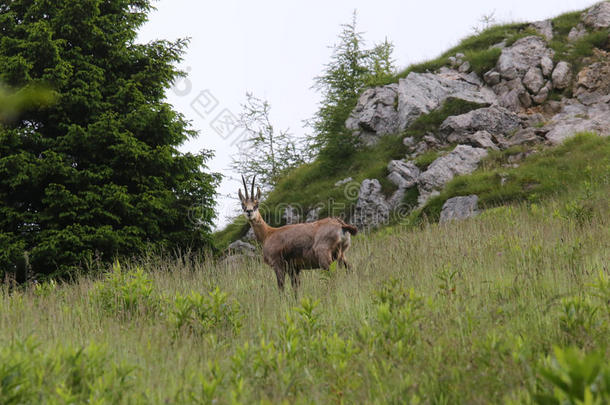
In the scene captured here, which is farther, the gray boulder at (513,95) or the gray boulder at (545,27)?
the gray boulder at (545,27)

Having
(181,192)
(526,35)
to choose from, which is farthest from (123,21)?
(526,35)

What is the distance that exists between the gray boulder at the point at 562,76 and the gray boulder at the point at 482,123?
2.59 metres

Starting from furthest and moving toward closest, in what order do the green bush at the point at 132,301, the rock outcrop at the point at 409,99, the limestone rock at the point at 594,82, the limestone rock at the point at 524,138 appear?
the rock outcrop at the point at 409,99 < the limestone rock at the point at 594,82 < the limestone rock at the point at 524,138 < the green bush at the point at 132,301

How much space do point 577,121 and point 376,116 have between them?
814 cm

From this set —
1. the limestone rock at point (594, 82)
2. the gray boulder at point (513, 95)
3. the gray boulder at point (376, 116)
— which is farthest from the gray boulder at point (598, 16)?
the gray boulder at point (376, 116)

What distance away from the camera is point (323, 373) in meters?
3.85

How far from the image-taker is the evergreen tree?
41.3 feet

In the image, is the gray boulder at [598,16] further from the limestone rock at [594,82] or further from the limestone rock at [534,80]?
the limestone rock at [534,80]

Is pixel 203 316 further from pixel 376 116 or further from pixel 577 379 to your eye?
pixel 376 116

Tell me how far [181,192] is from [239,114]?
65.1ft

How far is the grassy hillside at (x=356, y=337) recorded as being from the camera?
10.7 feet

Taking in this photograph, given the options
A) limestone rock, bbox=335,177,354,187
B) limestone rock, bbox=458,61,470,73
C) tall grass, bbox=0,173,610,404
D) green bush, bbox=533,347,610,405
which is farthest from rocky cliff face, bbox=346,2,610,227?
green bush, bbox=533,347,610,405

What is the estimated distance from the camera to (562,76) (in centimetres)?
1961

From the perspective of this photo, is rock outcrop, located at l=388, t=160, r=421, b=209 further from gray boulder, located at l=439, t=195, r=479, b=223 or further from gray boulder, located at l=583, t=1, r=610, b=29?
gray boulder, located at l=583, t=1, r=610, b=29
